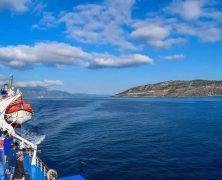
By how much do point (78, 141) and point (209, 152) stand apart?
2261 cm

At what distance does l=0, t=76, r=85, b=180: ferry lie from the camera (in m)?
20.5

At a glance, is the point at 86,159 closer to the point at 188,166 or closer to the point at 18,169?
the point at 188,166

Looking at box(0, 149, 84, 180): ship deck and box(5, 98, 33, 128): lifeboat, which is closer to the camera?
box(0, 149, 84, 180): ship deck

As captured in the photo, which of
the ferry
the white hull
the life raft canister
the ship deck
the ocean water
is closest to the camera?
the ship deck

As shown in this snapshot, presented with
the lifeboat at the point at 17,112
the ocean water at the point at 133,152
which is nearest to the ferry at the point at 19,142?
the lifeboat at the point at 17,112

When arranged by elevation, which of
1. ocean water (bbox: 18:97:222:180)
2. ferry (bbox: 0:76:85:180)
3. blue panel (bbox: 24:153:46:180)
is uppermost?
ferry (bbox: 0:76:85:180)

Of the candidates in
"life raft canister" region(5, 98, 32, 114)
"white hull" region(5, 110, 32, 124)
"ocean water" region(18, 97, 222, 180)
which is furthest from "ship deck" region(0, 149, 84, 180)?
"ocean water" region(18, 97, 222, 180)

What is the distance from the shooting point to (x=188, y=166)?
34969mm

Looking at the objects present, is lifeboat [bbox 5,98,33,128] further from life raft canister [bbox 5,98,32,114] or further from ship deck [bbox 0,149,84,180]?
ship deck [bbox 0,149,84,180]

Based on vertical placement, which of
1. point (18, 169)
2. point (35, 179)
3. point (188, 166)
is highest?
point (18, 169)

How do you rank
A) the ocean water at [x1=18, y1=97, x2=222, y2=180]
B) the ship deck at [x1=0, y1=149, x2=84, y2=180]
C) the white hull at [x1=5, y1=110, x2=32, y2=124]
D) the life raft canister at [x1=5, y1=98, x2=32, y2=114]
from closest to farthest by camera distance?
the ship deck at [x1=0, y1=149, x2=84, y2=180] < the life raft canister at [x1=5, y1=98, x2=32, y2=114] < the white hull at [x1=5, y1=110, x2=32, y2=124] < the ocean water at [x1=18, y1=97, x2=222, y2=180]

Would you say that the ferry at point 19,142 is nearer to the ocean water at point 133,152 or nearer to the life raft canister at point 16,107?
the life raft canister at point 16,107

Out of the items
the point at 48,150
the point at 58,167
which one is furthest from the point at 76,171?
the point at 48,150

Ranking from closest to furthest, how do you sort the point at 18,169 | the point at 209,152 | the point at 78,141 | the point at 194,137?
the point at 18,169
the point at 209,152
the point at 78,141
the point at 194,137
